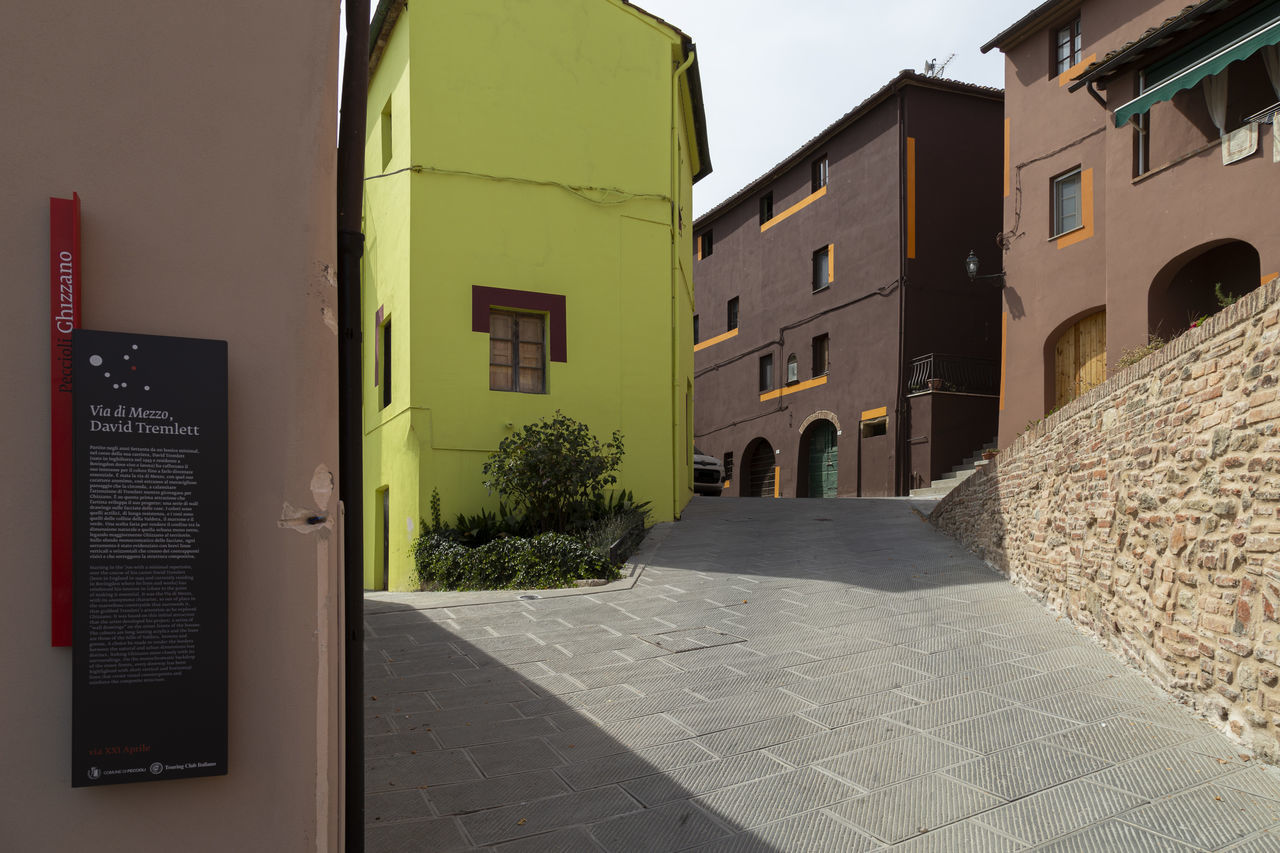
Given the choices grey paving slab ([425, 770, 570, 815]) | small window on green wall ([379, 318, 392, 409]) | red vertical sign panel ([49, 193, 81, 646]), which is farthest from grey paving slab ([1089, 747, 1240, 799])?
small window on green wall ([379, 318, 392, 409])

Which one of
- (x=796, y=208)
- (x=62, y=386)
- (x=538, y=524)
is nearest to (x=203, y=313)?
(x=62, y=386)

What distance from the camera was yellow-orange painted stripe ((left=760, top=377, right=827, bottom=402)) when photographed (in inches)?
A: 910

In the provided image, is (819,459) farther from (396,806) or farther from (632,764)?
(396,806)

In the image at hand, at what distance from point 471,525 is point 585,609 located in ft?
12.4

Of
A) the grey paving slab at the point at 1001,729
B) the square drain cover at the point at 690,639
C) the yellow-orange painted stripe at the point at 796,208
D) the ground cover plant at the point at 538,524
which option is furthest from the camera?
the yellow-orange painted stripe at the point at 796,208

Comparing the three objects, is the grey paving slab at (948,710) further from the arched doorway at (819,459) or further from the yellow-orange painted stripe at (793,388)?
the yellow-orange painted stripe at (793,388)

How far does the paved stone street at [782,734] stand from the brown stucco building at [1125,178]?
733cm

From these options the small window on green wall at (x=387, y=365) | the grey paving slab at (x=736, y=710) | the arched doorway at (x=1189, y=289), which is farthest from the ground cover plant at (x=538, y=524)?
the arched doorway at (x=1189, y=289)

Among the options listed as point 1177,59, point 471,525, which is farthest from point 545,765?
point 1177,59

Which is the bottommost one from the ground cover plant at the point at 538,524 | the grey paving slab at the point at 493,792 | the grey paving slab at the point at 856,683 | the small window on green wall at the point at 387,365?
the grey paving slab at the point at 493,792

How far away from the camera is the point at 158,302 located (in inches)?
110

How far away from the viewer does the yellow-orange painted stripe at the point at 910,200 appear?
20.5 meters

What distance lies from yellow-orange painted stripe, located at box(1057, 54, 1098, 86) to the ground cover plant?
10296 millimetres

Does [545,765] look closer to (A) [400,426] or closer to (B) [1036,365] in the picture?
(A) [400,426]
